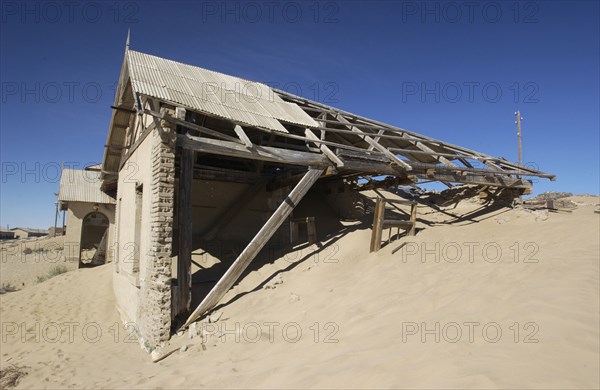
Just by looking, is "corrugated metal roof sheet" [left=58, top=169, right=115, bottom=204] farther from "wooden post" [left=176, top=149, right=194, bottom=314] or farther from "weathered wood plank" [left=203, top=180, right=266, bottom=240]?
"wooden post" [left=176, top=149, right=194, bottom=314]

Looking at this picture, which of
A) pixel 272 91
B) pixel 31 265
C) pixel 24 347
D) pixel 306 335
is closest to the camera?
pixel 306 335


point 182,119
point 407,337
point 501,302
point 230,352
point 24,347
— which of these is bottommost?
point 24,347

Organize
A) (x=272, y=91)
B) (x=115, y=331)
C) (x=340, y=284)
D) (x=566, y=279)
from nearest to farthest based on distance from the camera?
(x=566, y=279) → (x=340, y=284) → (x=115, y=331) → (x=272, y=91)

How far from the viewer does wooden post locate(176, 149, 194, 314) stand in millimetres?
6930

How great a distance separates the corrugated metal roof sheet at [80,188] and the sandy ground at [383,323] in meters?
5.42

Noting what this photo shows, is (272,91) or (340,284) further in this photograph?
(272,91)

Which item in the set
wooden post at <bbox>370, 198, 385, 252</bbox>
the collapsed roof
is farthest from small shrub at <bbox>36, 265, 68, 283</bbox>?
wooden post at <bbox>370, 198, 385, 252</bbox>

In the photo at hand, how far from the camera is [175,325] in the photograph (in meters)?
6.72

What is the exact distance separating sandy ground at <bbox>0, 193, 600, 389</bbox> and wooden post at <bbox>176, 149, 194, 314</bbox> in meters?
0.64

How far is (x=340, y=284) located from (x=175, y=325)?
318 cm

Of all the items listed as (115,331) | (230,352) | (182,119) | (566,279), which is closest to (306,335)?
(230,352)

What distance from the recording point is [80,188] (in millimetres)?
15891

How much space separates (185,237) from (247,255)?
4.15ft

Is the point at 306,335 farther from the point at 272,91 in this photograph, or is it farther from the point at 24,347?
the point at 272,91
